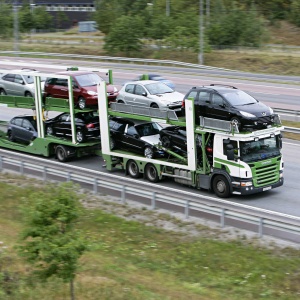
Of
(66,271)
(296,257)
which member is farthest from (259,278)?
(66,271)

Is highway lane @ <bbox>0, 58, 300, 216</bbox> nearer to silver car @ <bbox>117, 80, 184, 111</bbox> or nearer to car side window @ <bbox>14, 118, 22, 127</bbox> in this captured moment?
car side window @ <bbox>14, 118, 22, 127</bbox>

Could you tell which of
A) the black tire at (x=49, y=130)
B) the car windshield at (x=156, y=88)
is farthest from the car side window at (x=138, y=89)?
the black tire at (x=49, y=130)

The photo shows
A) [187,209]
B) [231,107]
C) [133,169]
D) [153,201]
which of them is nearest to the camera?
[187,209]

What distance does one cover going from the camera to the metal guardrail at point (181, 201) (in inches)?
650

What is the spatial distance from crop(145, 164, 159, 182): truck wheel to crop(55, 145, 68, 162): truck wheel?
424cm

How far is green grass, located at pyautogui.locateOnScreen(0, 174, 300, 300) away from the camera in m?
12.6

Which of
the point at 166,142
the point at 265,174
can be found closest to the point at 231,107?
the point at 265,174

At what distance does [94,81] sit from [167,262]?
11853 millimetres

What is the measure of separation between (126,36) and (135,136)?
41838 millimetres

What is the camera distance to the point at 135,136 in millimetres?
22797

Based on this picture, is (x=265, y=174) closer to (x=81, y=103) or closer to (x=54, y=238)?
(x=81, y=103)

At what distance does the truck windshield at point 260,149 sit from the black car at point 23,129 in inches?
396

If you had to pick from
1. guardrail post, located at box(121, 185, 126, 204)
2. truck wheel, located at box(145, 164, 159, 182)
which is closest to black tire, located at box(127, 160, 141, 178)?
truck wheel, located at box(145, 164, 159, 182)

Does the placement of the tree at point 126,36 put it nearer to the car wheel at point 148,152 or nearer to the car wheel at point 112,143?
the car wheel at point 112,143
